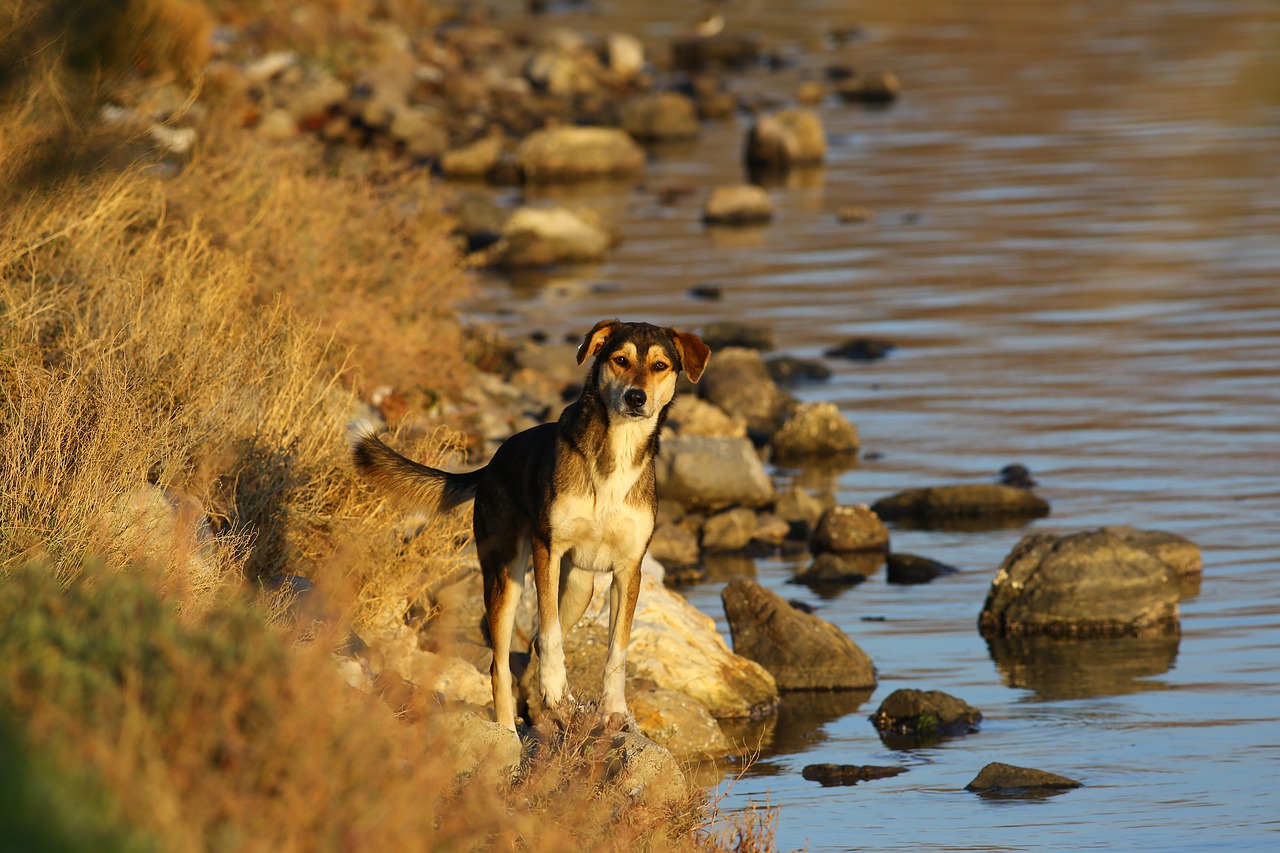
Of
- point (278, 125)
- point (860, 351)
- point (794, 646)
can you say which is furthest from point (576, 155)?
point (794, 646)

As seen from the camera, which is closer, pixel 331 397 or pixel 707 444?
pixel 331 397

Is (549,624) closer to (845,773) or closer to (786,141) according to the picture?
(845,773)

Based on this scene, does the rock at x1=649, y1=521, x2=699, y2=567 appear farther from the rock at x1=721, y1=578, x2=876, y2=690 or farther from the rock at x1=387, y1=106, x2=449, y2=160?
the rock at x1=387, y1=106, x2=449, y2=160

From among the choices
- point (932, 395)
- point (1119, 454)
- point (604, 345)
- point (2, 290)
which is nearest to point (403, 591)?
point (604, 345)

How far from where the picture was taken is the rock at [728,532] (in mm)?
15047

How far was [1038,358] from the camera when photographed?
21.3m

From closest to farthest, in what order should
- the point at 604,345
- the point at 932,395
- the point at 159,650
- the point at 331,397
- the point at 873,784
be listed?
the point at 159,650
the point at 604,345
the point at 873,784
the point at 331,397
the point at 932,395

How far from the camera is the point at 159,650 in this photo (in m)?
4.71

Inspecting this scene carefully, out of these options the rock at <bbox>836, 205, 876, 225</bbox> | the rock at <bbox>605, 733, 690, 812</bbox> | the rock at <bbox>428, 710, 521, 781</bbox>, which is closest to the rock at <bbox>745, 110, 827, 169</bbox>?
the rock at <bbox>836, 205, 876, 225</bbox>

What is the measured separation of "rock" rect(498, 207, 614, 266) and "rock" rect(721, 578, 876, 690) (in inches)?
643

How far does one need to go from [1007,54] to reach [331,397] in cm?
4158

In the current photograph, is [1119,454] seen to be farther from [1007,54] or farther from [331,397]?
[1007,54]

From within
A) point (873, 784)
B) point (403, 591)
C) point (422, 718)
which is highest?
point (422, 718)

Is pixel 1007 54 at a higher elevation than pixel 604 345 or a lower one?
higher
